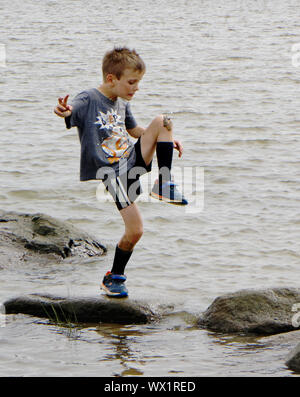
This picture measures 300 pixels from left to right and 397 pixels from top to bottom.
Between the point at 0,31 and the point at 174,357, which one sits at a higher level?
the point at 0,31

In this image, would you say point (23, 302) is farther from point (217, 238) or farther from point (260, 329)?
point (217, 238)

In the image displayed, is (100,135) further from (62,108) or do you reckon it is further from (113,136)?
(62,108)

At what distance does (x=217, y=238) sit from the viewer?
8109 millimetres

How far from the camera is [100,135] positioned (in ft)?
17.8

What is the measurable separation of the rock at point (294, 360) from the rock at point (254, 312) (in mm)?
855

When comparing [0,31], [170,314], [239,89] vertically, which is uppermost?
[0,31]

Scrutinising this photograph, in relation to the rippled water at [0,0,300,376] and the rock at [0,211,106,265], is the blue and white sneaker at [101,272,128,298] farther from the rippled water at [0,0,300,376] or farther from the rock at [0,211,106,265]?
the rock at [0,211,106,265]

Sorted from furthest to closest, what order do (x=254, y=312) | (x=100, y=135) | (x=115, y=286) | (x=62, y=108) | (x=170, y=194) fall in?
(x=115, y=286)
(x=254, y=312)
(x=100, y=135)
(x=170, y=194)
(x=62, y=108)

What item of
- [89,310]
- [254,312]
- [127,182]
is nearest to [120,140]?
[127,182]

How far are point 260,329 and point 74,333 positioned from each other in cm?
135

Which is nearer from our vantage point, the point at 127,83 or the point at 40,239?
the point at 127,83

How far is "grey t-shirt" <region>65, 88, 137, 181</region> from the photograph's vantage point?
5.40m

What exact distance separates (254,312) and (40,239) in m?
2.69
